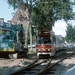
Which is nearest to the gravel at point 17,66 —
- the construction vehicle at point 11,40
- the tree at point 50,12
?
the construction vehicle at point 11,40

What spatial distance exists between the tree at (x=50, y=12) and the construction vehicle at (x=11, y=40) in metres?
11.0

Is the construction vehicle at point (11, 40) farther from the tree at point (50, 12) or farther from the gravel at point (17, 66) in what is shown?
the tree at point (50, 12)

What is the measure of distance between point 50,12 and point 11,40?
51.7 feet

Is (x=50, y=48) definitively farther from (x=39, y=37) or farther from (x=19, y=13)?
(x=19, y=13)

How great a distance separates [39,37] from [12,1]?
1341 cm

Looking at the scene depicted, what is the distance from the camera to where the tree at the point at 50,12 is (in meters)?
41.8

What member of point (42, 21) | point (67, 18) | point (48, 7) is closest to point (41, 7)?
point (48, 7)

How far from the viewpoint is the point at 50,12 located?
144 feet

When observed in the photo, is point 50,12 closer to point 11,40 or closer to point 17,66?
point 11,40

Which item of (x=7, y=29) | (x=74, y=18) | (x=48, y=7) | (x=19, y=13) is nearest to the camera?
(x=7, y=29)

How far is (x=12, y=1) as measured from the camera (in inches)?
1714

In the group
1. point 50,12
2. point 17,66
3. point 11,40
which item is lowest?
point 17,66

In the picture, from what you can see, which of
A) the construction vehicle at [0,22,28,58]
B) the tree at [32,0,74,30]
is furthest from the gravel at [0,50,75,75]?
the tree at [32,0,74,30]

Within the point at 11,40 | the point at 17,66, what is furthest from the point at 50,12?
the point at 17,66
